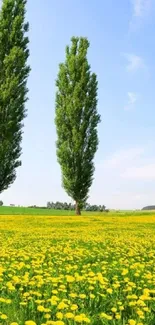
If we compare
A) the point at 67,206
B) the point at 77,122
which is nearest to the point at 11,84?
the point at 77,122

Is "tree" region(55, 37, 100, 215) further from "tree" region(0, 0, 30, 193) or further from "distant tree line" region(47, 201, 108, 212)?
"distant tree line" region(47, 201, 108, 212)

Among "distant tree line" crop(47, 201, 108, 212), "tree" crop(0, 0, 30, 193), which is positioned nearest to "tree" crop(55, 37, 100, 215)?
"tree" crop(0, 0, 30, 193)

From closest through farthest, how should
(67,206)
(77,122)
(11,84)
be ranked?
(11,84), (77,122), (67,206)

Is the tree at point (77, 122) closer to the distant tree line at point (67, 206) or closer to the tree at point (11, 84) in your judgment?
the tree at point (11, 84)

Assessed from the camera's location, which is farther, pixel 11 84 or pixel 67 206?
pixel 67 206

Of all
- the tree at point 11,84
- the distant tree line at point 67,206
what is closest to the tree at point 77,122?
the tree at point 11,84

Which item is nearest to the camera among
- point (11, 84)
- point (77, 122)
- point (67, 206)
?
point (11, 84)

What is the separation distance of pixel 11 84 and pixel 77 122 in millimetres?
7873

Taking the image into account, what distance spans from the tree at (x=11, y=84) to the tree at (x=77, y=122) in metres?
5.49

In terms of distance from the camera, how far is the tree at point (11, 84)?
30.8 m

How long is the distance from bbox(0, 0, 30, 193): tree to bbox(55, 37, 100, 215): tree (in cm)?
549

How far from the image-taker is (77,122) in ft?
120

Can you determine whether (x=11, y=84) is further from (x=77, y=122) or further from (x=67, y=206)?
(x=67, y=206)

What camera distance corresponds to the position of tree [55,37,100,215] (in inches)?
1399
